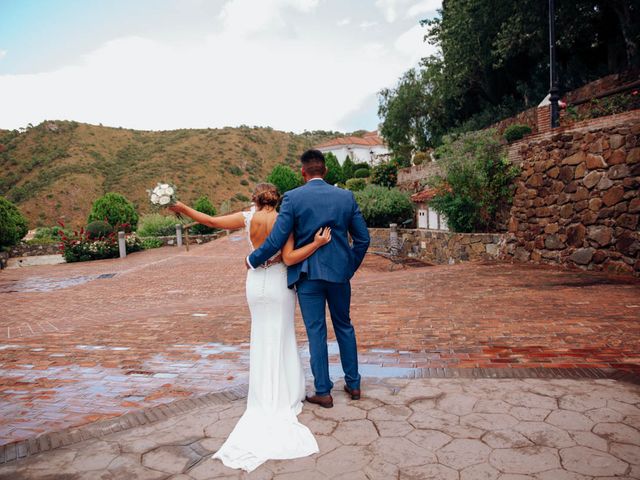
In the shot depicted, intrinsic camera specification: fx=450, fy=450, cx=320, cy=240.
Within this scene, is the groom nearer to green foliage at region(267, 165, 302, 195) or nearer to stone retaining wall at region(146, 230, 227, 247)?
stone retaining wall at region(146, 230, 227, 247)

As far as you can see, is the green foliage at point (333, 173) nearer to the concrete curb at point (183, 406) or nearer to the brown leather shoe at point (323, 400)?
the concrete curb at point (183, 406)

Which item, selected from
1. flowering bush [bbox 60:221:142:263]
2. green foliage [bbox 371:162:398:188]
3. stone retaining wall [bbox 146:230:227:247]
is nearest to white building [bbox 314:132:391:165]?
green foliage [bbox 371:162:398:188]

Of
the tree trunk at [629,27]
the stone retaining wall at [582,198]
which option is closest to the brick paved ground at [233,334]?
the stone retaining wall at [582,198]

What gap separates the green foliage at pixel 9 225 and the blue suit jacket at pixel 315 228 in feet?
82.2

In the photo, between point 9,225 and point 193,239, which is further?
point 193,239

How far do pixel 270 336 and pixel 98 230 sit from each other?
22650mm

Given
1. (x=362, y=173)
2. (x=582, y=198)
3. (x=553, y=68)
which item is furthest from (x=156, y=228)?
(x=582, y=198)

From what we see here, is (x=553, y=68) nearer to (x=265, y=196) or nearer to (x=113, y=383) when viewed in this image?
(x=265, y=196)

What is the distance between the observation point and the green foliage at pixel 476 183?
12.4 metres

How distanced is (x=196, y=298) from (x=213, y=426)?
764 cm

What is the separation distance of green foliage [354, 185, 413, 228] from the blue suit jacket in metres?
15.0

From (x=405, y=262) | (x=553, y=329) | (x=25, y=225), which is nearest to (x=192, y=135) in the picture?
(x=25, y=225)

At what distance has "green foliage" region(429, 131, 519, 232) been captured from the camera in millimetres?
12406

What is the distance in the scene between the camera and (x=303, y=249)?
11.1 ft
